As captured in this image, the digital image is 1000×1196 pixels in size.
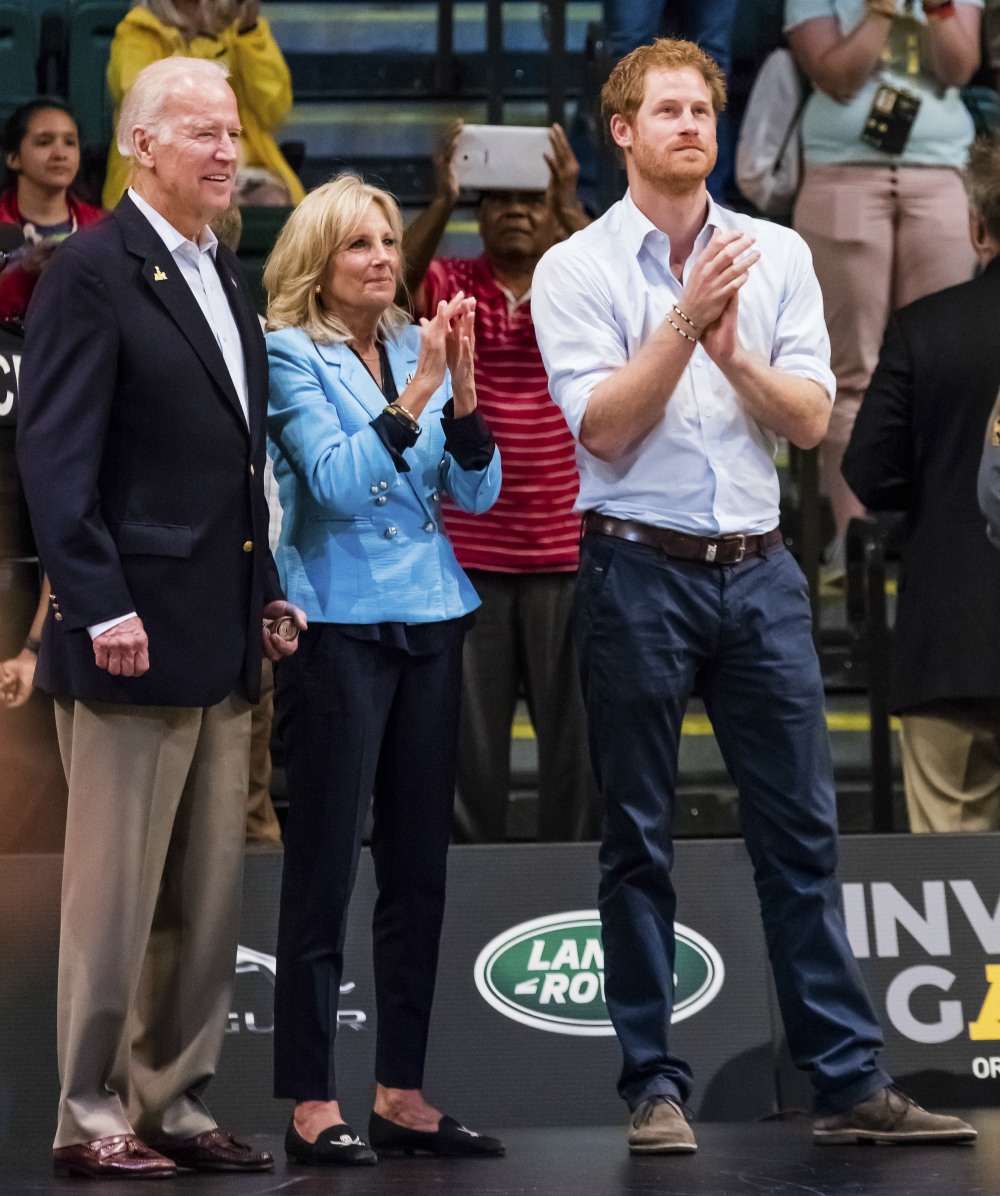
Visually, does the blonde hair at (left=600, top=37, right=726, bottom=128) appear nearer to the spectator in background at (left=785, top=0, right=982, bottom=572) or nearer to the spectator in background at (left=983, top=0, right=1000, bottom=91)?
the spectator in background at (left=785, top=0, right=982, bottom=572)

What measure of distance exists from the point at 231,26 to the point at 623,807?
11.6ft

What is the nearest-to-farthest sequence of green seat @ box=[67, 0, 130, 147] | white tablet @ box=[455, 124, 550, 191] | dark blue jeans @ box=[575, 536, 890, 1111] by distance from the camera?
dark blue jeans @ box=[575, 536, 890, 1111] → white tablet @ box=[455, 124, 550, 191] → green seat @ box=[67, 0, 130, 147]

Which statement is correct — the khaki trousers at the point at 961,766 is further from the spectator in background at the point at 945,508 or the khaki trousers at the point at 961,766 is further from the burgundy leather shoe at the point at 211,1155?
the burgundy leather shoe at the point at 211,1155

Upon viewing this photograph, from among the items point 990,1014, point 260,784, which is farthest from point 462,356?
point 990,1014

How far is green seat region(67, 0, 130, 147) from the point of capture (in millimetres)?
6357

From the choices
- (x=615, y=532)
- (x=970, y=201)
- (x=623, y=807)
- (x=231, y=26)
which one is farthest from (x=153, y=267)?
(x=231, y=26)

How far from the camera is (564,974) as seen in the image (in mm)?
4027

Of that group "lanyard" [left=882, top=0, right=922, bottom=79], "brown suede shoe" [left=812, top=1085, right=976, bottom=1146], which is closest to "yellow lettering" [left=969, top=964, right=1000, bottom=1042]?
"brown suede shoe" [left=812, top=1085, right=976, bottom=1146]

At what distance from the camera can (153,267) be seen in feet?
10.7

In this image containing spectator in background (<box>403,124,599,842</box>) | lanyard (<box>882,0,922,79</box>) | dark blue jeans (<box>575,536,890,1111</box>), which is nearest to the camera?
dark blue jeans (<box>575,536,890,1111</box>)

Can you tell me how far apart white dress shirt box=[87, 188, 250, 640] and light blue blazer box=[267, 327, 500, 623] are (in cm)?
12

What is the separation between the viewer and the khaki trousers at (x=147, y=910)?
317 cm

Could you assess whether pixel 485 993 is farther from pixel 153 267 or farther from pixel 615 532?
pixel 153 267

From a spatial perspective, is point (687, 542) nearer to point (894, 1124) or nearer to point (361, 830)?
point (361, 830)
